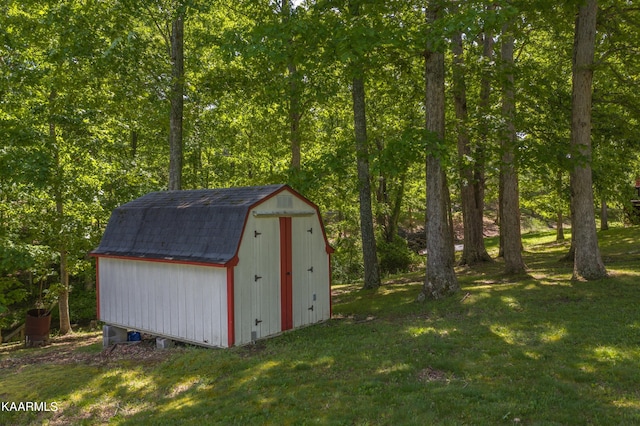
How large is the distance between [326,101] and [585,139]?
7.44 m

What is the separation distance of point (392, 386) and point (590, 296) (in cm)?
651

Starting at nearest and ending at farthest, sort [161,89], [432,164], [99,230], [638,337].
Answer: [638,337], [432,164], [161,89], [99,230]

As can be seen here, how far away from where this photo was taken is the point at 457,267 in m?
17.6

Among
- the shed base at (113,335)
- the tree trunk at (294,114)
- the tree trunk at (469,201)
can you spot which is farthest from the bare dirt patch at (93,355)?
the tree trunk at (469,201)

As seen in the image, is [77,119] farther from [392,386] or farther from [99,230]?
[392,386]

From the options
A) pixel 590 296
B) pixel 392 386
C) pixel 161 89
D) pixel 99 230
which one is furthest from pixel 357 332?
pixel 99 230

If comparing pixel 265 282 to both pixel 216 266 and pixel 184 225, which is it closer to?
pixel 216 266

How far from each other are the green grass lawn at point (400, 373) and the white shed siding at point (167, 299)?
1.91 feet

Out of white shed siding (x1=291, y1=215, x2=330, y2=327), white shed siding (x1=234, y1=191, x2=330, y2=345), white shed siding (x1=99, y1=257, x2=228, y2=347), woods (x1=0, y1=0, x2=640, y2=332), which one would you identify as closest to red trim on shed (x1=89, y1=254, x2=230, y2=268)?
white shed siding (x1=99, y1=257, x2=228, y2=347)

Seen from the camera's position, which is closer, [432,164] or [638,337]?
[638,337]

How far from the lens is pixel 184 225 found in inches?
388

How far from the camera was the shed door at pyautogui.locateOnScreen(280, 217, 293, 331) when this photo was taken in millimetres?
9719

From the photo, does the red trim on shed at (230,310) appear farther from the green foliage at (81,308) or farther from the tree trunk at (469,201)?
the green foliage at (81,308)

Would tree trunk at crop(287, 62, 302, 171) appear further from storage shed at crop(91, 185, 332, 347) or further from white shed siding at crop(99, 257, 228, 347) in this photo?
white shed siding at crop(99, 257, 228, 347)
